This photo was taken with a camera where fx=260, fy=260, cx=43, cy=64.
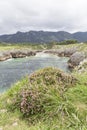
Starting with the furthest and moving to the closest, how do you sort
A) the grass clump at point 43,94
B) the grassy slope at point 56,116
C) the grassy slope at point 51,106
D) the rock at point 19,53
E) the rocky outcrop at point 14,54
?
the rock at point 19,53 → the rocky outcrop at point 14,54 → the grass clump at point 43,94 → the grassy slope at point 51,106 → the grassy slope at point 56,116

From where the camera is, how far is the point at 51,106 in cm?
776

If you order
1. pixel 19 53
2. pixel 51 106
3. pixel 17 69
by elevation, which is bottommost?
pixel 19 53

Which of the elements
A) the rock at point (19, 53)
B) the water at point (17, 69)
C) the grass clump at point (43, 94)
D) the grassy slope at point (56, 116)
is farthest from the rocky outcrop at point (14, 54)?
the grassy slope at point (56, 116)

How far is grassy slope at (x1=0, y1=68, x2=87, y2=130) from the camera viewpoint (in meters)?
7.26

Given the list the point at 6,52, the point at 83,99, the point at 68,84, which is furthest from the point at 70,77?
the point at 6,52

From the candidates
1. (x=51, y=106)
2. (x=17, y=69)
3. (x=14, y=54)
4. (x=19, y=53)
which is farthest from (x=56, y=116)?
(x=19, y=53)

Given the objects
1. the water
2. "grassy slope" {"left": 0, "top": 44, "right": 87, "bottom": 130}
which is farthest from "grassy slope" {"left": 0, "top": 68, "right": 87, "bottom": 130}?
the water

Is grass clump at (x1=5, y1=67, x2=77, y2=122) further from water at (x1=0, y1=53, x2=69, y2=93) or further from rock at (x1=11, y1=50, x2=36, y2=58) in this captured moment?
rock at (x1=11, y1=50, x2=36, y2=58)

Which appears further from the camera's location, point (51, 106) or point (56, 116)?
point (51, 106)

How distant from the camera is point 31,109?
26.0 ft

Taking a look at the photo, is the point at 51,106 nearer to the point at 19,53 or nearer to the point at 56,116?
the point at 56,116

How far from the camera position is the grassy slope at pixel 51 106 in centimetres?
726

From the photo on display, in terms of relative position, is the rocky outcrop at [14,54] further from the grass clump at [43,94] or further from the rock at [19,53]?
the grass clump at [43,94]

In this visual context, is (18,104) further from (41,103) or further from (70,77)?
(70,77)
